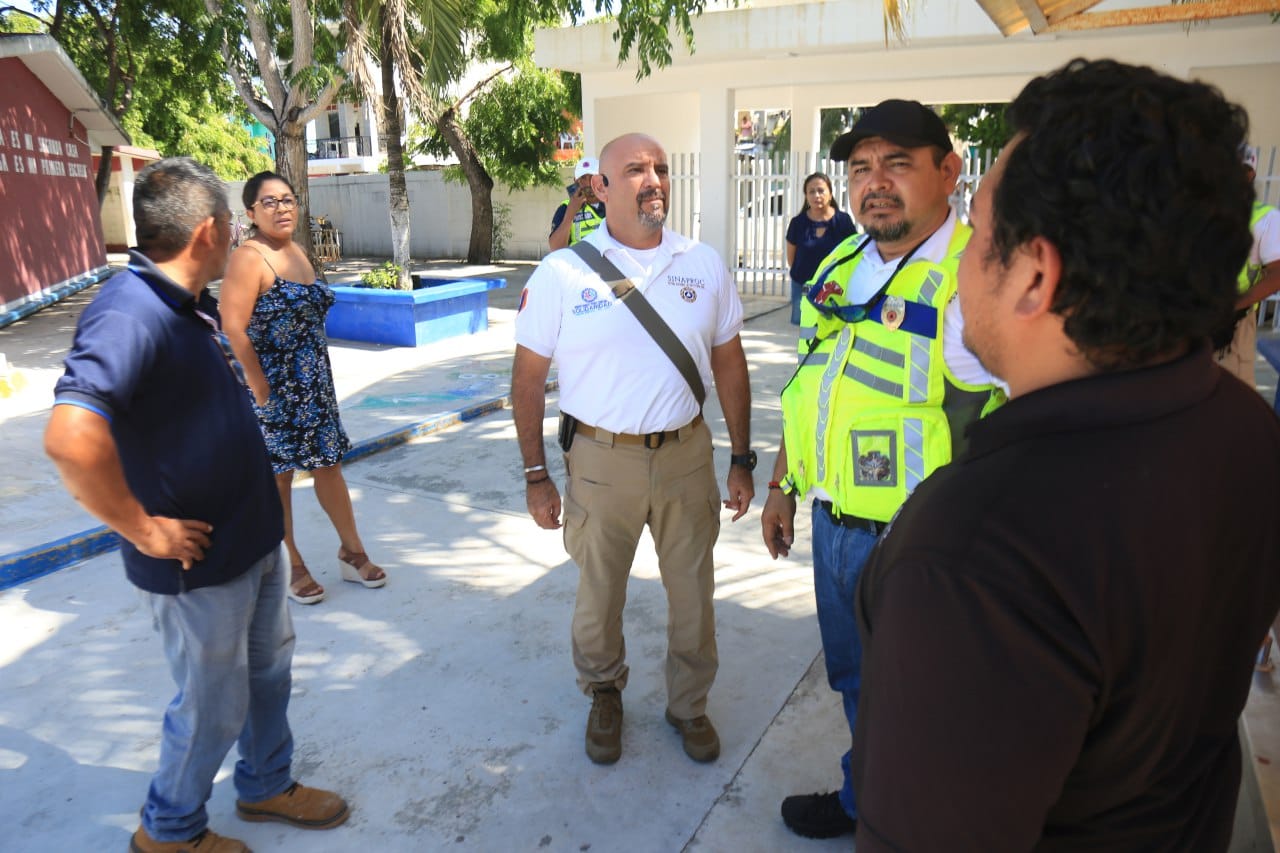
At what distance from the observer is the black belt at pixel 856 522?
7.16 feet

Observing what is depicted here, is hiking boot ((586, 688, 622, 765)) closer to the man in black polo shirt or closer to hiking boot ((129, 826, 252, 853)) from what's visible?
hiking boot ((129, 826, 252, 853))

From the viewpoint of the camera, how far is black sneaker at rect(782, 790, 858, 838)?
8.07ft

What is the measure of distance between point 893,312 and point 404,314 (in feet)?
26.4

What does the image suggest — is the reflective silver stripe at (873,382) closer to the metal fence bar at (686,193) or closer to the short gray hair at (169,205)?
the short gray hair at (169,205)

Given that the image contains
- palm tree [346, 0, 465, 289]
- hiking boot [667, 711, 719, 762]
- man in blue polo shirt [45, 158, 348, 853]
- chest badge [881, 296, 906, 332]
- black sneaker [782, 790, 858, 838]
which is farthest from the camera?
palm tree [346, 0, 465, 289]

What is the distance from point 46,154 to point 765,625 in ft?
53.2

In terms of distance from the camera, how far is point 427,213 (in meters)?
20.9

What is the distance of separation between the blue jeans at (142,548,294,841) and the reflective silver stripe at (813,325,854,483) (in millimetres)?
1515

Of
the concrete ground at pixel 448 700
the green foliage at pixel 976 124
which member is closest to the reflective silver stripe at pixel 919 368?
the concrete ground at pixel 448 700

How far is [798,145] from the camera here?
50.1 ft

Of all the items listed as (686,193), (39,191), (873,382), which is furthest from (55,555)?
(39,191)

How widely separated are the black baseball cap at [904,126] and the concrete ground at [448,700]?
188cm

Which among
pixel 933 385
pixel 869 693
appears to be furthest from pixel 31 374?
pixel 869 693

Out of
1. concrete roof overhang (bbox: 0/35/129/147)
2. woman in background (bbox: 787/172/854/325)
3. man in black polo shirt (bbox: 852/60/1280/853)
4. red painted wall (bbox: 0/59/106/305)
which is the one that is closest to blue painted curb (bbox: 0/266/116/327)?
red painted wall (bbox: 0/59/106/305)
